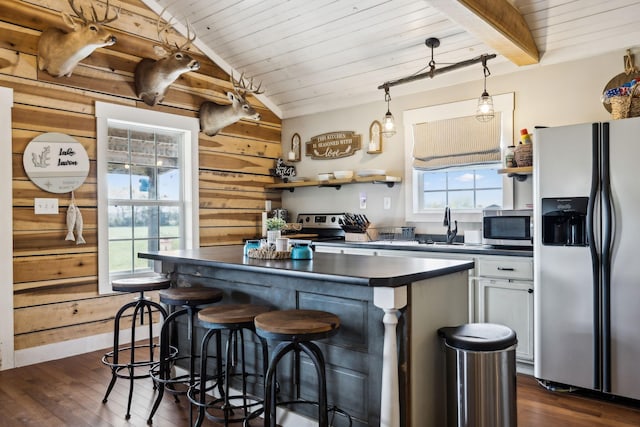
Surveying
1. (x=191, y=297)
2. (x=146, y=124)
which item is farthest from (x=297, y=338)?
(x=146, y=124)

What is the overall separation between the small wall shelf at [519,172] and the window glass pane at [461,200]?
0.50m

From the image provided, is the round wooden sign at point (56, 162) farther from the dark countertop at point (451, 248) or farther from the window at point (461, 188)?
the window at point (461, 188)

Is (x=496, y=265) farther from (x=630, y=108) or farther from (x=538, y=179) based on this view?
(x=630, y=108)

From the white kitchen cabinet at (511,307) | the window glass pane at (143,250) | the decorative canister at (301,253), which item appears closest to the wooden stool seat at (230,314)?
the decorative canister at (301,253)

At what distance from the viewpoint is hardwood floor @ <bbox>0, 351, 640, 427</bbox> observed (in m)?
2.68

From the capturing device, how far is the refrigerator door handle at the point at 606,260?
Answer: 2.88m

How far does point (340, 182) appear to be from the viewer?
5035 mm

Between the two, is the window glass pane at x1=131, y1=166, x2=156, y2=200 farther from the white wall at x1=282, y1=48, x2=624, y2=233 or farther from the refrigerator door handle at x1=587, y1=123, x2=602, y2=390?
the refrigerator door handle at x1=587, y1=123, x2=602, y2=390

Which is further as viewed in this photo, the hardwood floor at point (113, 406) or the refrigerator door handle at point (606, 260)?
the refrigerator door handle at point (606, 260)

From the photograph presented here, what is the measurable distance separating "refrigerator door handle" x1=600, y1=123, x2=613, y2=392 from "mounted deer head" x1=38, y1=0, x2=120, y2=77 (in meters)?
3.53

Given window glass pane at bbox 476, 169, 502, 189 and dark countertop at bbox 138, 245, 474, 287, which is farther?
window glass pane at bbox 476, 169, 502, 189

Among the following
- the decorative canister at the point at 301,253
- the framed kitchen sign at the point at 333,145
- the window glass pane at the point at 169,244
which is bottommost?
the window glass pane at the point at 169,244

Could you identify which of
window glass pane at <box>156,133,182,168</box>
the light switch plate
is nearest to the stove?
window glass pane at <box>156,133,182,168</box>

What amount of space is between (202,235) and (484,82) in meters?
3.18
